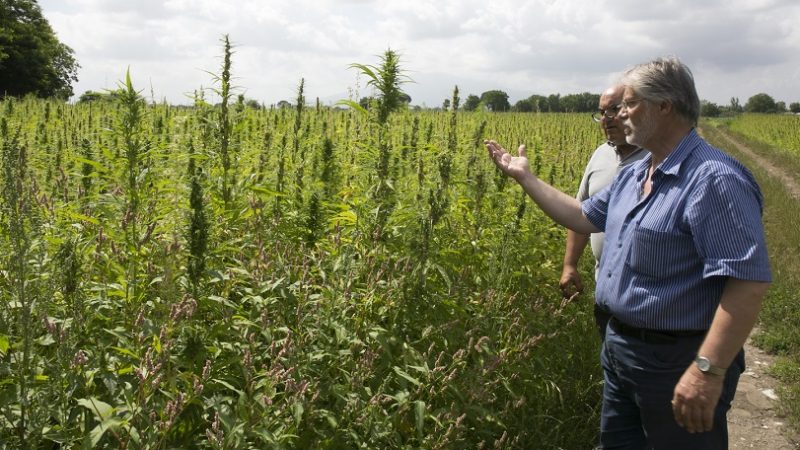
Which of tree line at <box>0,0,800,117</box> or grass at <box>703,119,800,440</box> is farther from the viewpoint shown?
tree line at <box>0,0,800,117</box>

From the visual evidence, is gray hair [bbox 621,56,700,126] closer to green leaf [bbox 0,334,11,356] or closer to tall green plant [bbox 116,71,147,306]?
tall green plant [bbox 116,71,147,306]

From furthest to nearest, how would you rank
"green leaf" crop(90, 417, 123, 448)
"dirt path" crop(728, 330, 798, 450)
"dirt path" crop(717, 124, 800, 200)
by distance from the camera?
"dirt path" crop(717, 124, 800, 200)
"dirt path" crop(728, 330, 798, 450)
"green leaf" crop(90, 417, 123, 448)

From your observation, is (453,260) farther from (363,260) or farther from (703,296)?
(703,296)

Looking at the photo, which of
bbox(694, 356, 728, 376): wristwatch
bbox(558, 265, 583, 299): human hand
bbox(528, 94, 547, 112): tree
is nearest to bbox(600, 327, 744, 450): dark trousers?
A: bbox(694, 356, 728, 376): wristwatch

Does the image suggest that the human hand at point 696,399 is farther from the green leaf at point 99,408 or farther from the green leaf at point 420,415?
the green leaf at point 99,408

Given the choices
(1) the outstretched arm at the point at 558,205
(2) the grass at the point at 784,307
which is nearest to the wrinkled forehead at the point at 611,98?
(1) the outstretched arm at the point at 558,205

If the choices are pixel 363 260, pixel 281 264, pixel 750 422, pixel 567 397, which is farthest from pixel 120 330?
pixel 750 422

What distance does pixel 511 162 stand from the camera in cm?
376

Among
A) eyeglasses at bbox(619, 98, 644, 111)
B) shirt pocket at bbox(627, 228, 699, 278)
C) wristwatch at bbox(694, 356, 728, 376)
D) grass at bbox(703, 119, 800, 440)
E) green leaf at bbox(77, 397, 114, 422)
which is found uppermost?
eyeglasses at bbox(619, 98, 644, 111)

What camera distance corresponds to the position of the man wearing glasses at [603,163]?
405 cm

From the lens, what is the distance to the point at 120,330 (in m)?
2.36

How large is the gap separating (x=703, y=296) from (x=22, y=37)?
164ft

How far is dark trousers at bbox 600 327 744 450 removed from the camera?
8.70ft

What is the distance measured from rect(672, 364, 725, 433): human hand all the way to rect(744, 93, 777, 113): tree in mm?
147220
